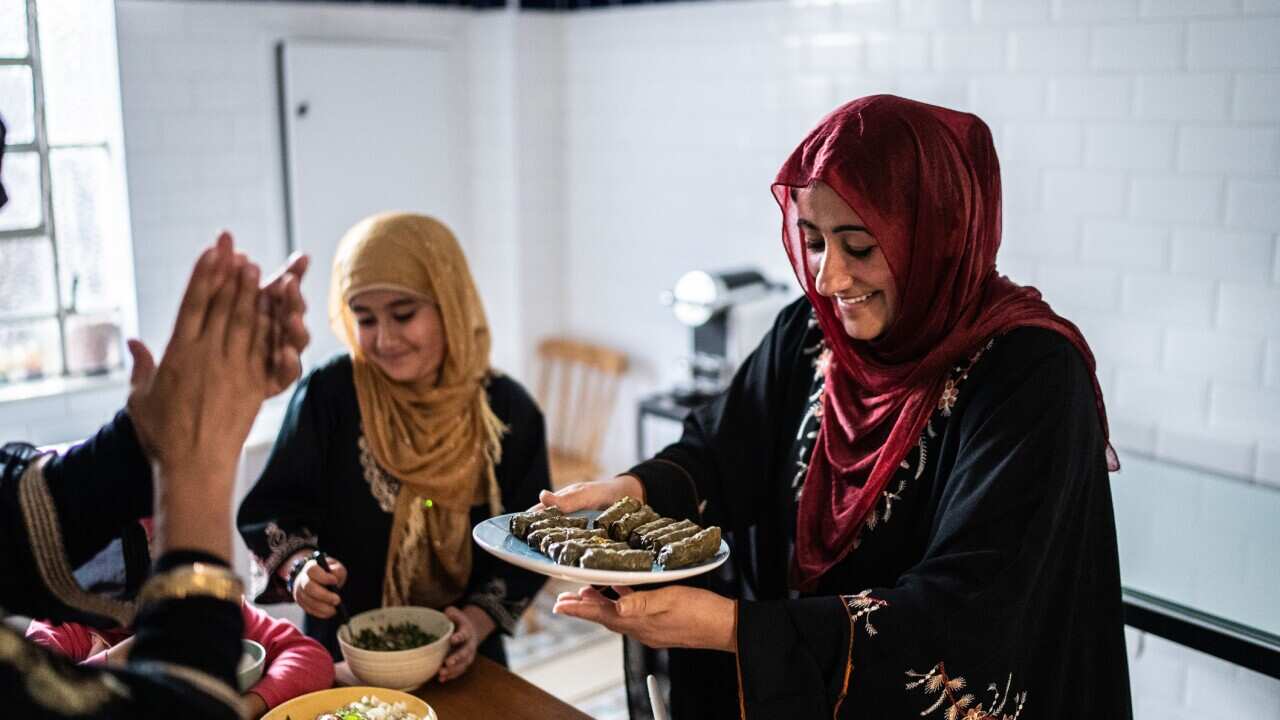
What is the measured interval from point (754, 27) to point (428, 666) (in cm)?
259

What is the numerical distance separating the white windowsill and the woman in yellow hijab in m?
1.72

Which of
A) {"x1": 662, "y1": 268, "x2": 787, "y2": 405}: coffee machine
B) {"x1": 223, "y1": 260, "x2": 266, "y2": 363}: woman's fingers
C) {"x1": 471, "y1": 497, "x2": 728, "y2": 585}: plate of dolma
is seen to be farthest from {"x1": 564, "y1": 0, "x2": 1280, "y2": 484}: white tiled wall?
{"x1": 223, "y1": 260, "x2": 266, "y2": 363}: woman's fingers

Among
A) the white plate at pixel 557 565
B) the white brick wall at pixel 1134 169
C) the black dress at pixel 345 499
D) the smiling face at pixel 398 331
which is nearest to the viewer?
the white plate at pixel 557 565

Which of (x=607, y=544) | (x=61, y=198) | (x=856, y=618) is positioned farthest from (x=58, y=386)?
(x=856, y=618)

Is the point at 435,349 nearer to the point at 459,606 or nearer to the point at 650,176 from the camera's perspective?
the point at 459,606

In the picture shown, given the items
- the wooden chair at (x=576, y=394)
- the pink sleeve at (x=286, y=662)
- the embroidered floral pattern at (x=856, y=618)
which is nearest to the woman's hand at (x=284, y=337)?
the pink sleeve at (x=286, y=662)

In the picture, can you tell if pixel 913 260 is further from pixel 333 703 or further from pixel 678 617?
pixel 333 703

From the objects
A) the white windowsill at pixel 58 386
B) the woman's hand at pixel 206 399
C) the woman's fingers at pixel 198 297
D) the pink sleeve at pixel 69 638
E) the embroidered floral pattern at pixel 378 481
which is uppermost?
the woman's fingers at pixel 198 297

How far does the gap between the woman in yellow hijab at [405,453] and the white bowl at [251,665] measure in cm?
36

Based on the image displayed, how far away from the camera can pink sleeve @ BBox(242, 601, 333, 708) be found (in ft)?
5.20

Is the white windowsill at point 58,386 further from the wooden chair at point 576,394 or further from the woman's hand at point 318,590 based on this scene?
the woman's hand at point 318,590

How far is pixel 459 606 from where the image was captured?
6.77ft

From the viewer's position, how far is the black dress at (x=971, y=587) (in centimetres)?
143

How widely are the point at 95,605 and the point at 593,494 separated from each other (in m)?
Answer: 0.75
